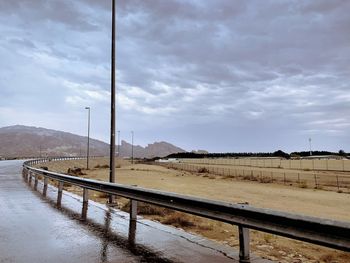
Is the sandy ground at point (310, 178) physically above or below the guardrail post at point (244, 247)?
above

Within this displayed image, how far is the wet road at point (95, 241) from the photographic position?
7238 millimetres

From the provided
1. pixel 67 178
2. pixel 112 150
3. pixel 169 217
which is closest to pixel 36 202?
pixel 67 178

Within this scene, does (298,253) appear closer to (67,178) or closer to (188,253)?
(188,253)

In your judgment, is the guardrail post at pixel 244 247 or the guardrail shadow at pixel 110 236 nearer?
the guardrail post at pixel 244 247

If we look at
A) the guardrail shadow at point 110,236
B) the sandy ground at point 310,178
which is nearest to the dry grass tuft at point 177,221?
the guardrail shadow at point 110,236

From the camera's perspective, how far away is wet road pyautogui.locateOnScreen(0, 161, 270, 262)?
23.7ft

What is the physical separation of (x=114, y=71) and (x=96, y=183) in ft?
18.5

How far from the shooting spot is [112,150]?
663 inches

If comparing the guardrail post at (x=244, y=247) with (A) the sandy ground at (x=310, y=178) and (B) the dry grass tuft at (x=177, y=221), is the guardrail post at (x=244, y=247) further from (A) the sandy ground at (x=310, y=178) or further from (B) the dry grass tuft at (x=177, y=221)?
(A) the sandy ground at (x=310, y=178)

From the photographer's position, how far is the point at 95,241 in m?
8.57

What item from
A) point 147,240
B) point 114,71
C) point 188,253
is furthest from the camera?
point 114,71

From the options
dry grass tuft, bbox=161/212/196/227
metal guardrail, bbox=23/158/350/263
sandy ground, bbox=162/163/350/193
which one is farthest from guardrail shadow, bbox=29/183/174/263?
sandy ground, bbox=162/163/350/193

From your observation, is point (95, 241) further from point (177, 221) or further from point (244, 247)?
point (177, 221)

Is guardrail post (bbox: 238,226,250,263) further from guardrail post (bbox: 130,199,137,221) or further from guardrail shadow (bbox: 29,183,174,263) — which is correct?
guardrail post (bbox: 130,199,137,221)
